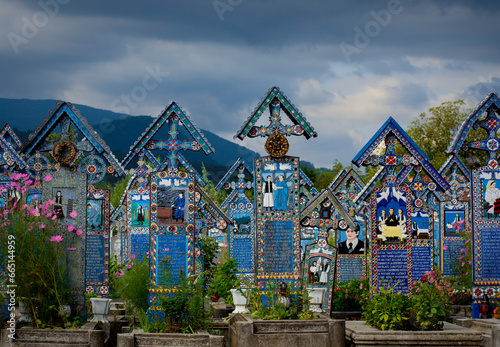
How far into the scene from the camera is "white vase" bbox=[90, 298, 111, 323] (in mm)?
13984

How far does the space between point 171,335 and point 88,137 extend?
4758 millimetres

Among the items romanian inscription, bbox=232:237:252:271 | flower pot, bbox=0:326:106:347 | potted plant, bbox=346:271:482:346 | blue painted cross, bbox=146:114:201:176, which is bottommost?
flower pot, bbox=0:326:106:347

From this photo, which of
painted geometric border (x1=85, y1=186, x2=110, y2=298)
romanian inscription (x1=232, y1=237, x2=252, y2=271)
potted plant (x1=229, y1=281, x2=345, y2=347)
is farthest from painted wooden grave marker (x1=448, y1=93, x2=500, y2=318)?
romanian inscription (x1=232, y1=237, x2=252, y2=271)

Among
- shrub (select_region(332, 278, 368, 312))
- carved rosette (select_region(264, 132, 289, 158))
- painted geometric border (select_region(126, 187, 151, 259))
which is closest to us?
carved rosette (select_region(264, 132, 289, 158))

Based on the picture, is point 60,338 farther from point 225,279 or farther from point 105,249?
point 225,279

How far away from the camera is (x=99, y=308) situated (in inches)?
553

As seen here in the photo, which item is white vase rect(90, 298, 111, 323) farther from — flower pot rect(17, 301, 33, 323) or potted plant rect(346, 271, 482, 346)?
potted plant rect(346, 271, 482, 346)

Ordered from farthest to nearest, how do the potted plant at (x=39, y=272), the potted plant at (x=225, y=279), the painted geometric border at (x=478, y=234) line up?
the potted plant at (x=225, y=279) → the painted geometric border at (x=478, y=234) → the potted plant at (x=39, y=272)

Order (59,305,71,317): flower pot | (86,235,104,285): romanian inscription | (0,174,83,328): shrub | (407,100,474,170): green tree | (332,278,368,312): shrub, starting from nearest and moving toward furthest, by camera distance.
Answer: (0,174,83,328): shrub
(59,305,71,317): flower pot
(86,235,104,285): romanian inscription
(332,278,368,312): shrub
(407,100,474,170): green tree

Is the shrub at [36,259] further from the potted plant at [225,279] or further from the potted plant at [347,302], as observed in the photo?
the potted plant at [347,302]

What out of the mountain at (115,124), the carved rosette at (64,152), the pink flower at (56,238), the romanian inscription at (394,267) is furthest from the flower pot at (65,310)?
the mountain at (115,124)

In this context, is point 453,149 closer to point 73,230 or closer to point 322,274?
point 322,274

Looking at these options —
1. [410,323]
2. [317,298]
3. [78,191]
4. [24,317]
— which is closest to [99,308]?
[24,317]

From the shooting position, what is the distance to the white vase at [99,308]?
1398 centimetres
